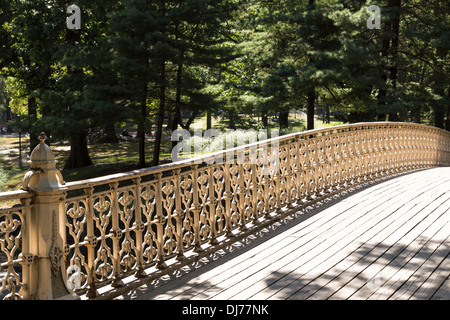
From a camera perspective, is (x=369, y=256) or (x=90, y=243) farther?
(x=369, y=256)

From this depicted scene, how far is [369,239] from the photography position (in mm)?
6430

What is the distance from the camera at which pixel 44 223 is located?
4.06 metres

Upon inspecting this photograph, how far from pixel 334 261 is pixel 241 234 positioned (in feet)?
4.98

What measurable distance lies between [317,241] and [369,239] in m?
0.64

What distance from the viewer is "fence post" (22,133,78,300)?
404cm

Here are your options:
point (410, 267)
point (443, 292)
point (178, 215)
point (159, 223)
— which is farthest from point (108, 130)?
point (443, 292)

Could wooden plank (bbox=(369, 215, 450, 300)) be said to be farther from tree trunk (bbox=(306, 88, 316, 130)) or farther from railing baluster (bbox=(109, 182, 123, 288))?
tree trunk (bbox=(306, 88, 316, 130))

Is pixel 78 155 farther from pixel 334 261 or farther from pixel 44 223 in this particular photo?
pixel 44 223

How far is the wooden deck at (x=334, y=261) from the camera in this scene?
4699 mm

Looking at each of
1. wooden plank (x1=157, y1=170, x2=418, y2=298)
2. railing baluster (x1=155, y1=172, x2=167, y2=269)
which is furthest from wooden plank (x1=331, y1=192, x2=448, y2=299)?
railing baluster (x1=155, y1=172, x2=167, y2=269)
